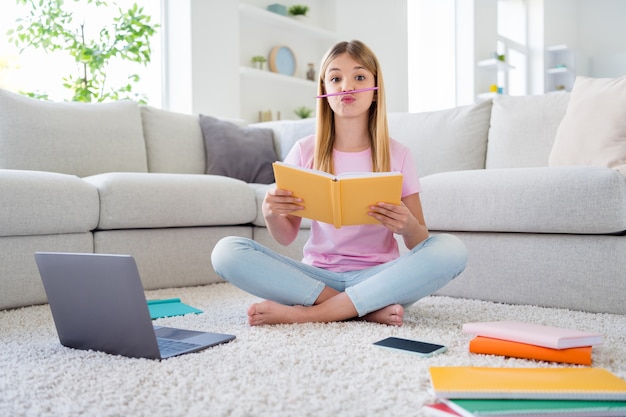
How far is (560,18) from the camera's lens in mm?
9055

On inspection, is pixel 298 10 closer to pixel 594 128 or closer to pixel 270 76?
pixel 270 76

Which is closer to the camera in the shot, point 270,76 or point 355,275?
point 355,275

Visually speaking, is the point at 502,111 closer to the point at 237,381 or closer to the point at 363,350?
the point at 363,350

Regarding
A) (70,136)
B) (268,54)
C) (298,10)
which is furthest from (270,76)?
(70,136)

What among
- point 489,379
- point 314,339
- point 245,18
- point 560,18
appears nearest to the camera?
point 489,379

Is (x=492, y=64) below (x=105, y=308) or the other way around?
the other way around

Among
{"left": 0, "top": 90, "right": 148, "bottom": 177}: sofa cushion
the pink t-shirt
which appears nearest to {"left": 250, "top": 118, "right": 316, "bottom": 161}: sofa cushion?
{"left": 0, "top": 90, "right": 148, "bottom": 177}: sofa cushion

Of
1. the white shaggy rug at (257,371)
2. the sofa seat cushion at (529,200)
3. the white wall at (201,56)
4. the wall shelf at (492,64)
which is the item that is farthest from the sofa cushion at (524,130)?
the wall shelf at (492,64)

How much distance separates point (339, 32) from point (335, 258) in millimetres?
4848

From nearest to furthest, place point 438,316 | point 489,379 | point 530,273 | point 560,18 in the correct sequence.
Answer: point 489,379 < point 438,316 < point 530,273 < point 560,18

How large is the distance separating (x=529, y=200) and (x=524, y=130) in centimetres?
82

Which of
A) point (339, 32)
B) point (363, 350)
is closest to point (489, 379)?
point (363, 350)

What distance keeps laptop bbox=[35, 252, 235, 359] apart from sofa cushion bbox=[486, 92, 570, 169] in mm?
1817

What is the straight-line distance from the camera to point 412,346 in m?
1.48
